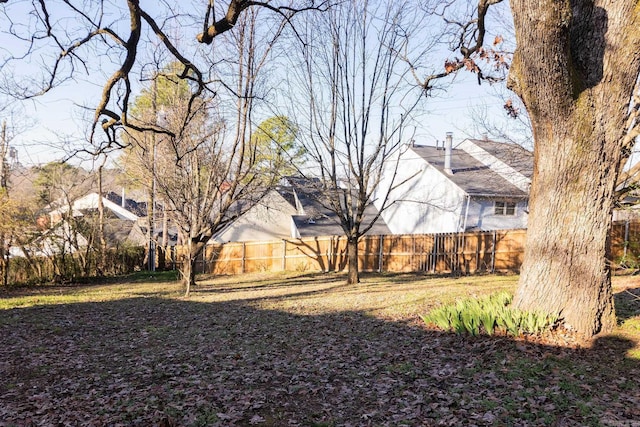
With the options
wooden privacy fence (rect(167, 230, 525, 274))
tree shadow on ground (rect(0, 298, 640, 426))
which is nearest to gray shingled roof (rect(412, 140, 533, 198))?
wooden privacy fence (rect(167, 230, 525, 274))

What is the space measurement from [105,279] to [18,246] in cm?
493

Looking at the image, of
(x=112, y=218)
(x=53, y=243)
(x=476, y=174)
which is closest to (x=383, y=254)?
(x=476, y=174)

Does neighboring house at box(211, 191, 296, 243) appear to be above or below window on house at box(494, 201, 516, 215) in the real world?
below

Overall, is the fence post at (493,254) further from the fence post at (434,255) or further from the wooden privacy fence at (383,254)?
the fence post at (434,255)

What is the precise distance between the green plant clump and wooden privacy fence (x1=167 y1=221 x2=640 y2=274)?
10.4 metres

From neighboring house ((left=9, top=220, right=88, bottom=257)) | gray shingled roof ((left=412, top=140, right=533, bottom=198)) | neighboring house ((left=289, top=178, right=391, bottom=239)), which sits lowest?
neighboring house ((left=9, top=220, right=88, bottom=257))

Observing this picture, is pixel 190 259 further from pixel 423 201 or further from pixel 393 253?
pixel 423 201

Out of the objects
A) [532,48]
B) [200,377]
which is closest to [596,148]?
[532,48]

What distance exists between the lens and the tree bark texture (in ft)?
17.1

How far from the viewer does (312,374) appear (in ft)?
17.7

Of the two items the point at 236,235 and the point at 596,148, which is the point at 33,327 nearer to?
the point at 596,148

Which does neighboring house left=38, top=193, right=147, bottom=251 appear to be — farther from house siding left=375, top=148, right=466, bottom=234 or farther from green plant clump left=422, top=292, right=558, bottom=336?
green plant clump left=422, top=292, right=558, bottom=336

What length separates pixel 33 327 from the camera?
8539 mm

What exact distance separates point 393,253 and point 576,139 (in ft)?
51.6
